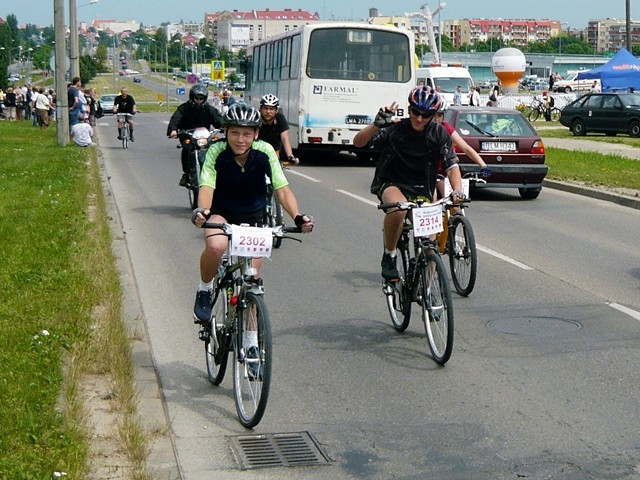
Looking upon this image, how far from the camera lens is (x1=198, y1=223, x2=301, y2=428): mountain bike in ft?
20.0

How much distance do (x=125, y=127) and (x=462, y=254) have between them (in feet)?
82.4

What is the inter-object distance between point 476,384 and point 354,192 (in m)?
13.4

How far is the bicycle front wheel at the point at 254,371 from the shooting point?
601 cm

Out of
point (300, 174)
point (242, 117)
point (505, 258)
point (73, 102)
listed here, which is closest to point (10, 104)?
point (73, 102)

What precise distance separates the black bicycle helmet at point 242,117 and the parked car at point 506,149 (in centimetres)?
1234

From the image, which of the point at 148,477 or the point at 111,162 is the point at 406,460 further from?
the point at 111,162

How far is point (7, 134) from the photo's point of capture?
134ft

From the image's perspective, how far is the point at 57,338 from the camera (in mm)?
7602

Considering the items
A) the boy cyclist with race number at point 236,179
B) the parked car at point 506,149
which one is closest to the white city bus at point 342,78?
the parked car at point 506,149

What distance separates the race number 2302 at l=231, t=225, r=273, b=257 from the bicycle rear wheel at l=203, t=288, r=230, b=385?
0.65 metres

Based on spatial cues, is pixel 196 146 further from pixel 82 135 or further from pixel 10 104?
pixel 10 104

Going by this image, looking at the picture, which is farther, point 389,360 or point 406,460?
point 389,360

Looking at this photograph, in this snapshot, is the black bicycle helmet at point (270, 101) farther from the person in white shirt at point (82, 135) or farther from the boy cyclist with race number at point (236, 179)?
the person in white shirt at point (82, 135)

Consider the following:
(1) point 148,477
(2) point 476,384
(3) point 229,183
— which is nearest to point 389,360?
(2) point 476,384
